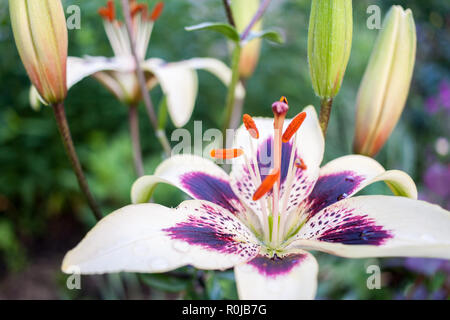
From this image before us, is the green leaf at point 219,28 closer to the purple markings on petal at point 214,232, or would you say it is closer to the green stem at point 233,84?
the green stem at point 233,84

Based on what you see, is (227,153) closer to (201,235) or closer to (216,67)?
(201,235)

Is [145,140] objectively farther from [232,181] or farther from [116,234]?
[116,234]

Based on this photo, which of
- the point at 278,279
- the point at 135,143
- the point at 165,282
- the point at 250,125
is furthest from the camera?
the point at 135,143

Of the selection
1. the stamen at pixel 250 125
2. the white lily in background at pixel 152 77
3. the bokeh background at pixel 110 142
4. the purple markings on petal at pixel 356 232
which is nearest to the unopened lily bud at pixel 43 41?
the white lily in background at pixel 152 77

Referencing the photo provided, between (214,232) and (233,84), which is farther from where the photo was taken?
(233,84)

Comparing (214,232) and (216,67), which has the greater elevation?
(216,67)

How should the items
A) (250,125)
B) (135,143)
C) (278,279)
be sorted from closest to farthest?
(278,279), (250,125), (135,143)

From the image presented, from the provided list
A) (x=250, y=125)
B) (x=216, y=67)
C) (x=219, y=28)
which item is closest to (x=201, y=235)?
(x=250, y=125)
